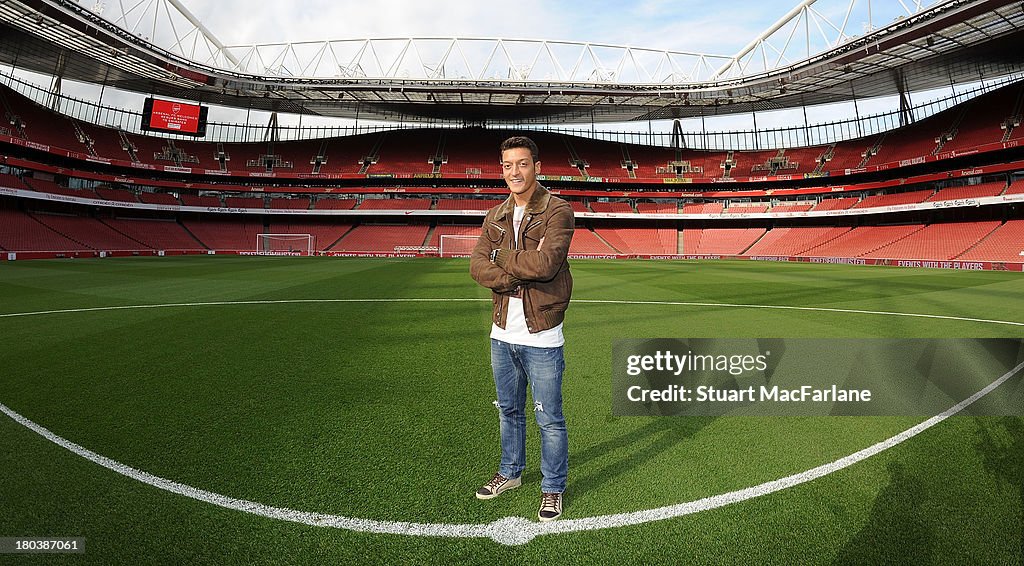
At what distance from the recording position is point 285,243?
53.8 m

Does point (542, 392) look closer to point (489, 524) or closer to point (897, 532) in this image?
point (489, 524)

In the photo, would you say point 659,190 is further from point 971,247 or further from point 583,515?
point 583,515

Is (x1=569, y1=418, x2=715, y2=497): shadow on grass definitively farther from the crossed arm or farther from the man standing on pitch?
the crossed arm

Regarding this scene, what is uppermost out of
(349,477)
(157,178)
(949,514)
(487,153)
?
(487,153)

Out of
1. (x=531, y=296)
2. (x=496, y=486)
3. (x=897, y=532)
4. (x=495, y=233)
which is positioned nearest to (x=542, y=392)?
(x=531, y=296)

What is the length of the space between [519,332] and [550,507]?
109cm

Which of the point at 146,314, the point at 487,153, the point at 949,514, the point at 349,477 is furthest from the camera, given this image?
the point at 487,153

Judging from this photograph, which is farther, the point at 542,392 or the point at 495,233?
the point at 495,233

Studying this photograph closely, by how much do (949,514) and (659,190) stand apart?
66047 mm

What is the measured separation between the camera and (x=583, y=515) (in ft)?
9.30

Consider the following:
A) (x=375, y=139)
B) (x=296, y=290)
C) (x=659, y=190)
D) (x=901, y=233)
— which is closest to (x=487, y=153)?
(x=375, y=139)

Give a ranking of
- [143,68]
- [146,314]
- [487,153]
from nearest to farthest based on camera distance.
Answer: [146,314]
[143,68]
[487,153]

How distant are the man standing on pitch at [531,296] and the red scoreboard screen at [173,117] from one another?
6041 centimetres

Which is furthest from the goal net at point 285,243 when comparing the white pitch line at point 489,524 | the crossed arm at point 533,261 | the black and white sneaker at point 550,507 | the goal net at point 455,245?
the black and white sneaker at point 550,507
